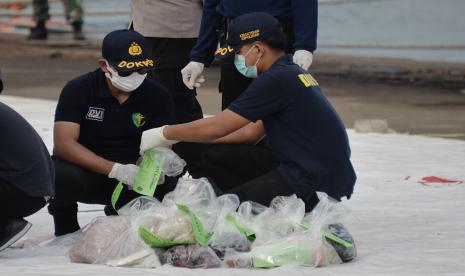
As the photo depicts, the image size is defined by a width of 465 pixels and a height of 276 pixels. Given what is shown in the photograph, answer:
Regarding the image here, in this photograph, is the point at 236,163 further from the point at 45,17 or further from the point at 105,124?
the point at 45,17

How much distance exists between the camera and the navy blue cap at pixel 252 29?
5.93 metres

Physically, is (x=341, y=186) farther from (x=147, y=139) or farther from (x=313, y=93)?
(x=147, y=139)

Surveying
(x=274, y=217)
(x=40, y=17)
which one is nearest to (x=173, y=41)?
(x=274, y=217)

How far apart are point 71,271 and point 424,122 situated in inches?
259

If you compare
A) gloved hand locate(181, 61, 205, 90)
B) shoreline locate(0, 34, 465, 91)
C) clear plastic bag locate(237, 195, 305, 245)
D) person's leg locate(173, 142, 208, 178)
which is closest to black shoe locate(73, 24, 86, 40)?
shoreline locate(0, 34, 465, 91)

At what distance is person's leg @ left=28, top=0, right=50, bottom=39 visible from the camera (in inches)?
795

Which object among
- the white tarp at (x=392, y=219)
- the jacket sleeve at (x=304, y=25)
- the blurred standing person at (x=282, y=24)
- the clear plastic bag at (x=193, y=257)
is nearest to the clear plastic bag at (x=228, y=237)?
the clear plastic bag at (x=193, y=257)

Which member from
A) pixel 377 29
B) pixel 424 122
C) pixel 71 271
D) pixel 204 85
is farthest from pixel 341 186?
pixel 377 29

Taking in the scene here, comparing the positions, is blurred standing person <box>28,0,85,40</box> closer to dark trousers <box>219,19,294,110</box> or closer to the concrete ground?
the concrete ground

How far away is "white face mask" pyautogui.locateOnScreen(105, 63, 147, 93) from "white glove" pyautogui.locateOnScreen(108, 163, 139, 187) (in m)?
0.34

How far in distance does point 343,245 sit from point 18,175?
1.29m

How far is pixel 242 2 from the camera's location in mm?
6637

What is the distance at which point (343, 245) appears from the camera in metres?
5.63

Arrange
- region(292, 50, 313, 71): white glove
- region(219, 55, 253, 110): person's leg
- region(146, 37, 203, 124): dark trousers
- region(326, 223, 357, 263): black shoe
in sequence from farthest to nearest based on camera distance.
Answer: region(146, 37, 203, 124): dark trousers, region(219, 55, 253, 110): person's leg, region(292, 50, 313, 71): white glove, region(326, 223, 357, 263): black shoe
